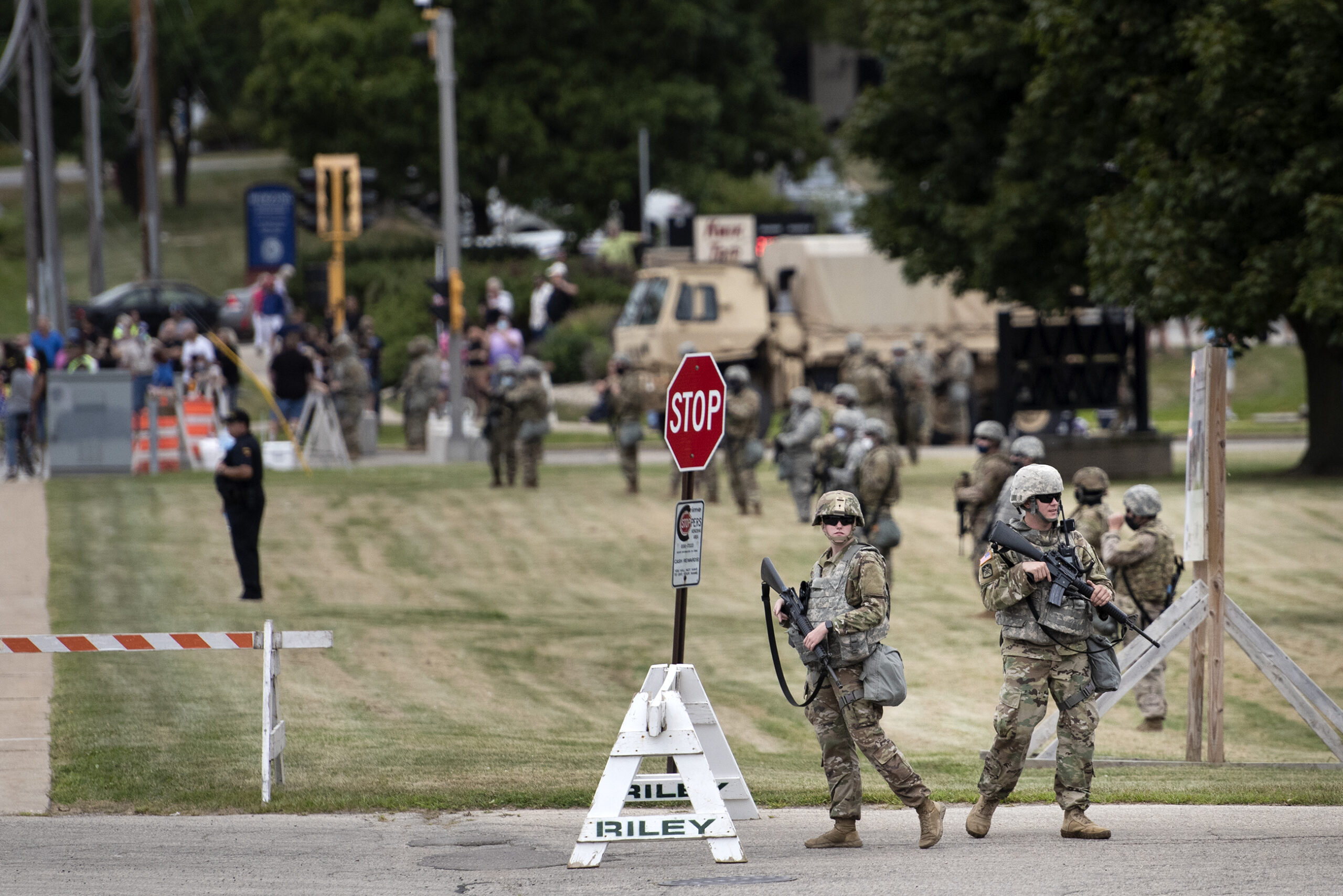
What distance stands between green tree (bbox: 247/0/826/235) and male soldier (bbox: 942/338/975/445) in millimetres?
17364

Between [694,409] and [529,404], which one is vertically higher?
[694,409]

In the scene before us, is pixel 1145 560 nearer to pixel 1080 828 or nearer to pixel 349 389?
pixel 1080 828

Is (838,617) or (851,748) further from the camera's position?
(851,748)

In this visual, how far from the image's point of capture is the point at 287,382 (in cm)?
2720

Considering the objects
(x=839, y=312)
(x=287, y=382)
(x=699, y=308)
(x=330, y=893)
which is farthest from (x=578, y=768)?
(x=839, y=312)

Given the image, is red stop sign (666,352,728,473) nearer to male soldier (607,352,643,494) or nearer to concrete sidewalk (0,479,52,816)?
concrete sidewalk (0,479,52,816)

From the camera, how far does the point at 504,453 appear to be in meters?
25.5

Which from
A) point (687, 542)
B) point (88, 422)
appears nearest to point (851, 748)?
point (687, 542)

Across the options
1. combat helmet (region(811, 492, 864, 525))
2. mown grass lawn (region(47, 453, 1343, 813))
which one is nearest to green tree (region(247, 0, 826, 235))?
mown grass lawn (region(47, 453, 1343, 813))

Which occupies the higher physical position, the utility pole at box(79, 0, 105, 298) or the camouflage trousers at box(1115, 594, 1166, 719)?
the utility pole at box(79, 0, 105, 298)

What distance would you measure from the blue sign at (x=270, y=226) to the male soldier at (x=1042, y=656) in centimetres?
Result: 2930

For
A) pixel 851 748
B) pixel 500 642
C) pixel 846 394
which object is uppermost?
pixel 846 394

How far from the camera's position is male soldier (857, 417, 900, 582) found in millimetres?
17531

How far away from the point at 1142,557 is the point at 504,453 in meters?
13.6
